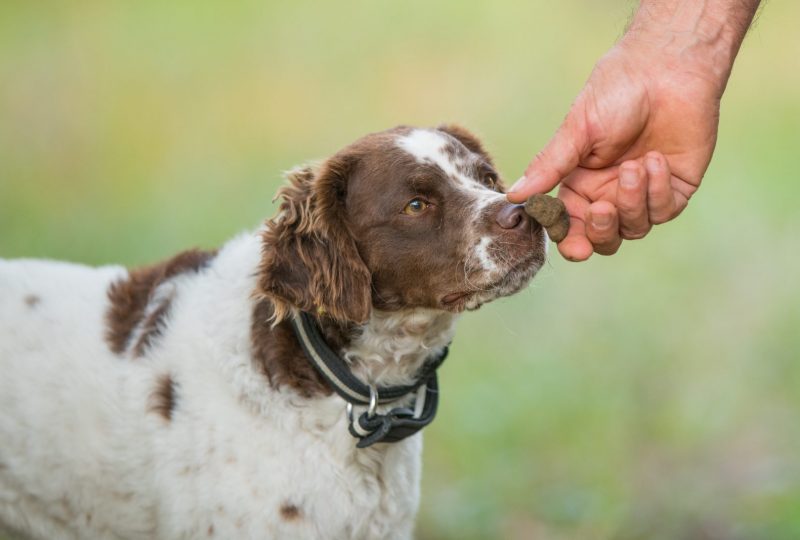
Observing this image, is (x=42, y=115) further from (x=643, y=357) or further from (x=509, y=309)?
(x=643, y=357)

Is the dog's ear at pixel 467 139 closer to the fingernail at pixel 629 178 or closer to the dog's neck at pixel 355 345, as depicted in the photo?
the dog's neck at pixel 355 345

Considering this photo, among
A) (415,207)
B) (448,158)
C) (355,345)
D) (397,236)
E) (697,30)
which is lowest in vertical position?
(355,345)

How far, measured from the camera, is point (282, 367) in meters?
3.49

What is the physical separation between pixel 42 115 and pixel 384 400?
6293 millimetres

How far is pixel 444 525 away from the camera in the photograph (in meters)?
5.04

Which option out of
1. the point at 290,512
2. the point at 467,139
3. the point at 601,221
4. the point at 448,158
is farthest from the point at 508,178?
the point at 290,512

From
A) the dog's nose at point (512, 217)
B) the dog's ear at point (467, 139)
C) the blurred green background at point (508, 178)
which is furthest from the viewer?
the blurred green background at point (508, 178)

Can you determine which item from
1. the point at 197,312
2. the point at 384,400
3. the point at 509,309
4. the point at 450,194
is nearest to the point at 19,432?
the point at 197,312

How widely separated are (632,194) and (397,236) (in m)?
0.77

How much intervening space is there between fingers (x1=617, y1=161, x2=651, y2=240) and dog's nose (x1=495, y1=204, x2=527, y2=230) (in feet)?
0.97

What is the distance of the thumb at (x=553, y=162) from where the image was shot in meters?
3.14

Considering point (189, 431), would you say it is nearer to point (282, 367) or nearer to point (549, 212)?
point (282, 367)

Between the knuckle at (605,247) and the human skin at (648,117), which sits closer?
the human skin at (648,117)

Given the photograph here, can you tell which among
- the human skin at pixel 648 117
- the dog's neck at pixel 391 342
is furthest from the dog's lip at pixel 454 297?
the human skin at pixel 648 117
